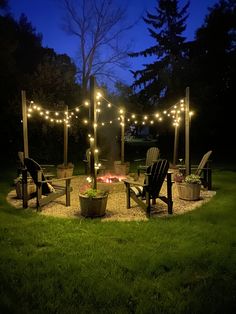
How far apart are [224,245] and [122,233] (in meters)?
1.25

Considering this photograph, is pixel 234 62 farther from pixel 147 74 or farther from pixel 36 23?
pixel 36 23

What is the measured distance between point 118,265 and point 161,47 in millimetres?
20910

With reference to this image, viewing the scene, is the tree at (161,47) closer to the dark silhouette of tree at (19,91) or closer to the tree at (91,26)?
the tree at (91,26)

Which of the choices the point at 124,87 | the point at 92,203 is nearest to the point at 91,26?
the point at 124,87

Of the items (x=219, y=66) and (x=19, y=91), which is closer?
(x=19, y=91)

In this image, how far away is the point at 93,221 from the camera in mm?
4641

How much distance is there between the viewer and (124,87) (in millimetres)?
19359

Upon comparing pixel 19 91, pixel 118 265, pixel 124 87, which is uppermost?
pixel 124 87

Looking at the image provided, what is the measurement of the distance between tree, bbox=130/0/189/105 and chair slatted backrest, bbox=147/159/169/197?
15936mm

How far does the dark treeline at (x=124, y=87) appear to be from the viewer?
1362 cm

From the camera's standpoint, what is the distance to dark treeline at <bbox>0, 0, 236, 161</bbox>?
1362 cm

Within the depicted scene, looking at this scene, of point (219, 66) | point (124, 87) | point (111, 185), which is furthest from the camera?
point (124, 87)

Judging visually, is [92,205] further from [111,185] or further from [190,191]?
[190,191]

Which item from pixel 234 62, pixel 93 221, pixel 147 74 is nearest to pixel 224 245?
pixel 93 221
